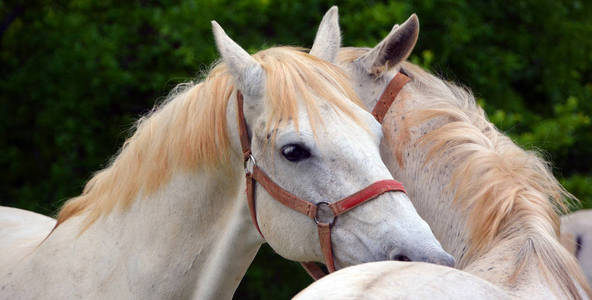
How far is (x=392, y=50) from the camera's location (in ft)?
8.55

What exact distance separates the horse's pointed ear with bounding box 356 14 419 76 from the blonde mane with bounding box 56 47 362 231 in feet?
1.14

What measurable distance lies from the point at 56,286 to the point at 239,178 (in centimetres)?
72

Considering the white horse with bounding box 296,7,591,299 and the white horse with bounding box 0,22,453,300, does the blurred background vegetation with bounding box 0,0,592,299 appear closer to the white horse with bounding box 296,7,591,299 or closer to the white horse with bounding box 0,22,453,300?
the white horse with bounding box 296,7,591,299

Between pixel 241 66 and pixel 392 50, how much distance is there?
715mm

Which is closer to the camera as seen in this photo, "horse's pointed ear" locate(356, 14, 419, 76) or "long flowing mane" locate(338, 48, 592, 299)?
"long flowing mane" locate(338, 48, 592, 299)

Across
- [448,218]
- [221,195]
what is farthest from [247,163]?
[448,218]

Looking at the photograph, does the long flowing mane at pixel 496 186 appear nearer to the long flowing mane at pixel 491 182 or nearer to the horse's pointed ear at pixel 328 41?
the long flowing mane at pixel 491 182

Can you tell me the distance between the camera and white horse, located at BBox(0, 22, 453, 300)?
201 centimetres

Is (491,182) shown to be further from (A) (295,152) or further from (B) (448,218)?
(A) (295,152)

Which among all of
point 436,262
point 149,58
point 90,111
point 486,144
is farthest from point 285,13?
point 436,262

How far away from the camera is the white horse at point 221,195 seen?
79.3 inches

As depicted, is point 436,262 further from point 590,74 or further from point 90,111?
point 590,74

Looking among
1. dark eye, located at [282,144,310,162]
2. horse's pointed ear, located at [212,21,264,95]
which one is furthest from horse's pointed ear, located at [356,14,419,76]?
dark eye, located at [282,144,310,162]

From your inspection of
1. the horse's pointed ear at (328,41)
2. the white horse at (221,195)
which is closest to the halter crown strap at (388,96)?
the horse's pointed ear at (328,41)
